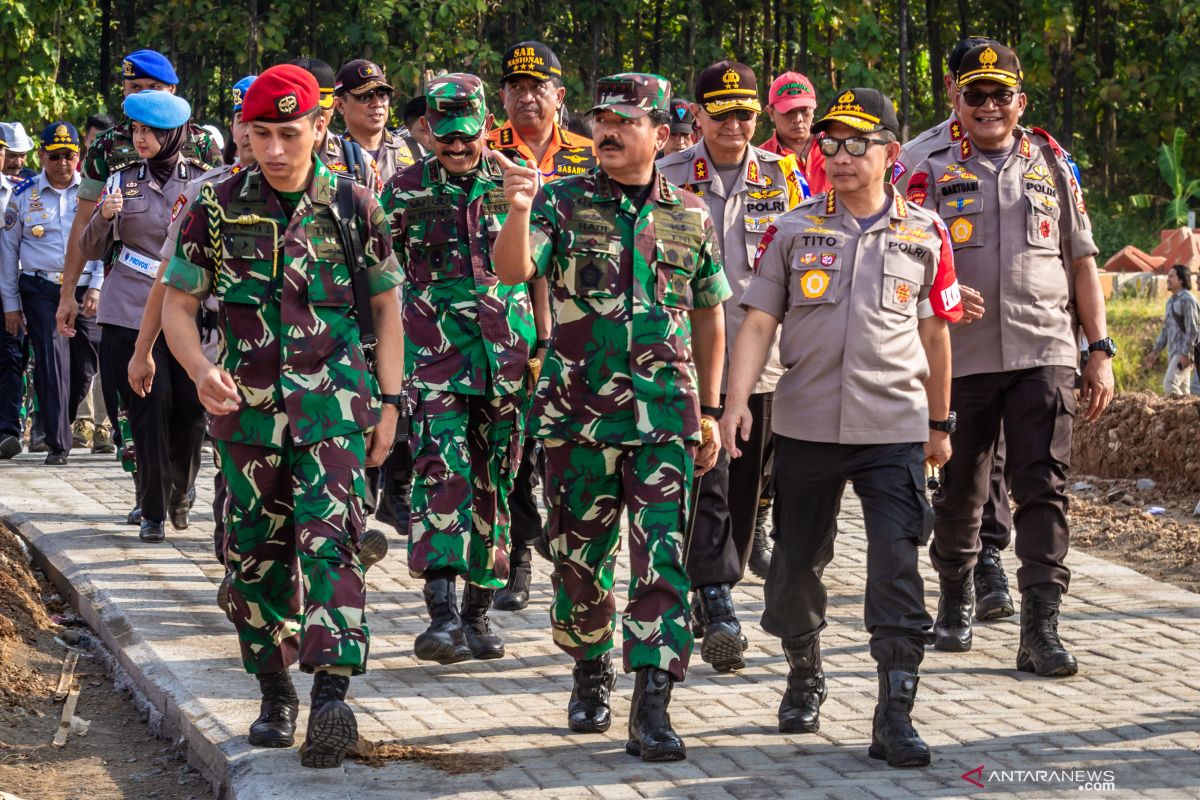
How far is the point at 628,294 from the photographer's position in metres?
5.93

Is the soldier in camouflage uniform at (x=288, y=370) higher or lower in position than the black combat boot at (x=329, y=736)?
higher

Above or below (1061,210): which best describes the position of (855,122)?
above

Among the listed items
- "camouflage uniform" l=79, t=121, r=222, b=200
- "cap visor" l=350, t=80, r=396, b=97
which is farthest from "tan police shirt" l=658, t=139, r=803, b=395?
"camouflage uniform" l=79, t=121, r=222, b=200

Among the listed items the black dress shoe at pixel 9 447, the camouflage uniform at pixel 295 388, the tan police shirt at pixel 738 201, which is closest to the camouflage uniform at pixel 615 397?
the camouflage uniform at pixel 295 388

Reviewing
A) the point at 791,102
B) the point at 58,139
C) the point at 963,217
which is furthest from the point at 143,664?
the point at 58,139

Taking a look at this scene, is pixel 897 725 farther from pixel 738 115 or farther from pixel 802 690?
pixel 738 115

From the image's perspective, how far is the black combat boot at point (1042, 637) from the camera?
693cm

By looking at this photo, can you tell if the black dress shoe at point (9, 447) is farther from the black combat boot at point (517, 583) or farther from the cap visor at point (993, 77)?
the cap visor at point (993, 77)

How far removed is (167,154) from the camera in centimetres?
977

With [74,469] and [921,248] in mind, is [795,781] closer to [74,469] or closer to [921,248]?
[921,248]

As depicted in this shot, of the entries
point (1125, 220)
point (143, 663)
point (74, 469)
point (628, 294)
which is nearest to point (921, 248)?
point (628, 294)

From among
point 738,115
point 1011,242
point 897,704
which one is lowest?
point 897,704

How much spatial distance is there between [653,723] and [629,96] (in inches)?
80.2

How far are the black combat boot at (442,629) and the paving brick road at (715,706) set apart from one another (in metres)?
0.08
